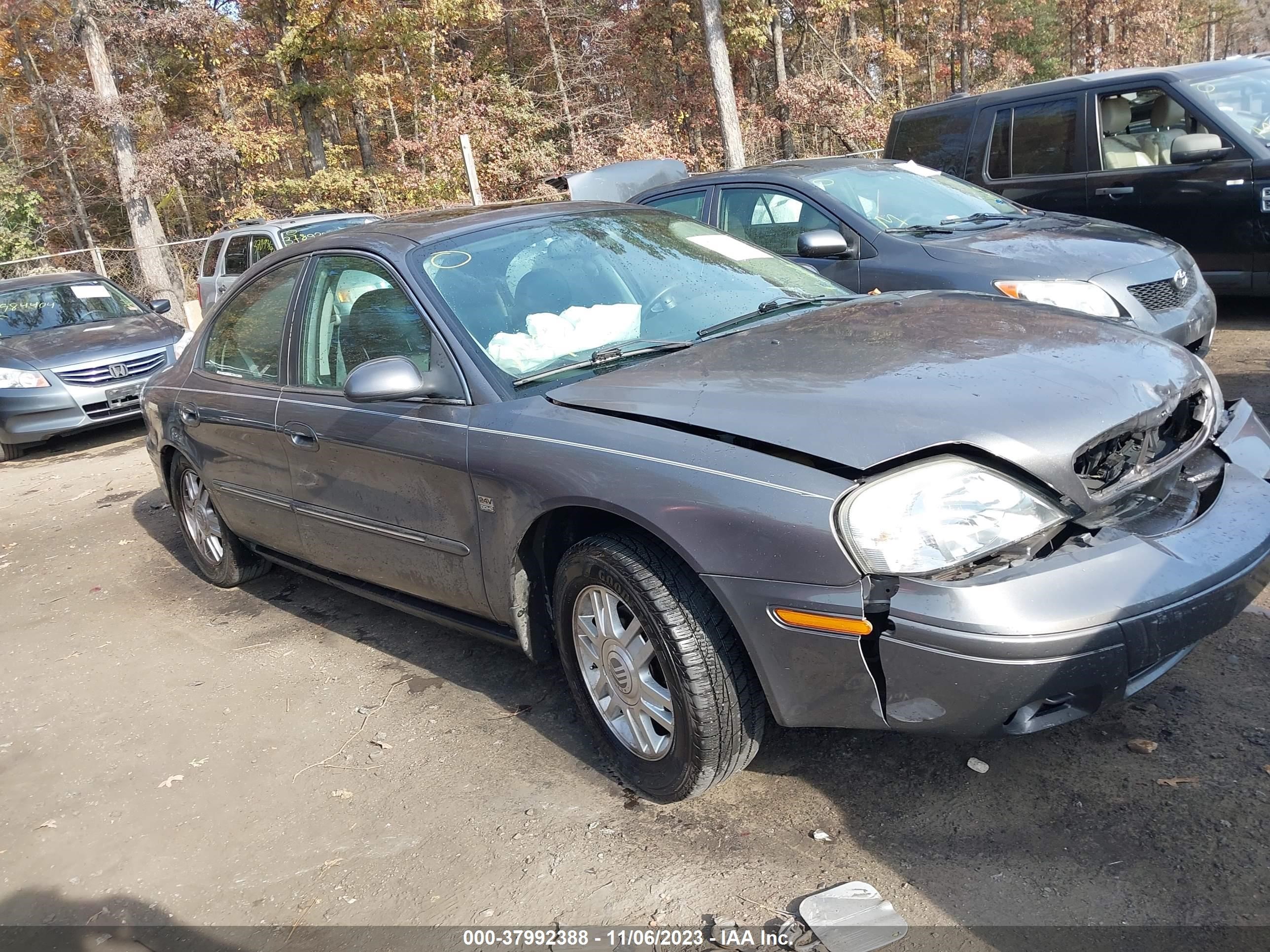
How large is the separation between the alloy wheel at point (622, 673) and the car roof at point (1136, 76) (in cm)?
662

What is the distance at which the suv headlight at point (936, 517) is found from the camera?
2412mm

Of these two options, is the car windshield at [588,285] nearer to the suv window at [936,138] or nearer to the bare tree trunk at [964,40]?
the suv window at [936,138]

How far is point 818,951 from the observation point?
2361mm

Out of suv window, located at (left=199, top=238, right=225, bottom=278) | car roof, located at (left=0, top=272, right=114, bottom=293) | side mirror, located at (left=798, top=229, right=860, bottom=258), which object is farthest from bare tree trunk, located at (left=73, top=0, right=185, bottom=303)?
side mirror, located at (left=798, top=229, right=860, bottom=258)

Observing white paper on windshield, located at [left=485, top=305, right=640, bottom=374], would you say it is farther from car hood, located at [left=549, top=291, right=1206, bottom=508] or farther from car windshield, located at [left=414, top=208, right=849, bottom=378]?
car hood, located at [left=549, top=291, right=1206, bottom=508]

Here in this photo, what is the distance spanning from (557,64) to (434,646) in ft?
81.1

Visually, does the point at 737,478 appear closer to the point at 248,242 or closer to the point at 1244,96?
the point at 1244,96

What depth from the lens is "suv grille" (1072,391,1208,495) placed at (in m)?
2.64

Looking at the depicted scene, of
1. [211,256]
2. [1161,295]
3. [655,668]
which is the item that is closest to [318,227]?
[211,256]

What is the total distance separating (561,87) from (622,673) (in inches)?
1003

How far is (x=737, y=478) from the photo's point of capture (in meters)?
2.59

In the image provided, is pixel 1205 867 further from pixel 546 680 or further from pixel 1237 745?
pixel 546 680

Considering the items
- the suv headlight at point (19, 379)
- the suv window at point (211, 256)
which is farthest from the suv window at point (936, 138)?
the suv window at point (211, 256)

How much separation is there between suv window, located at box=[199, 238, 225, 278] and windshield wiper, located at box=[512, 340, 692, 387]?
11.9m
